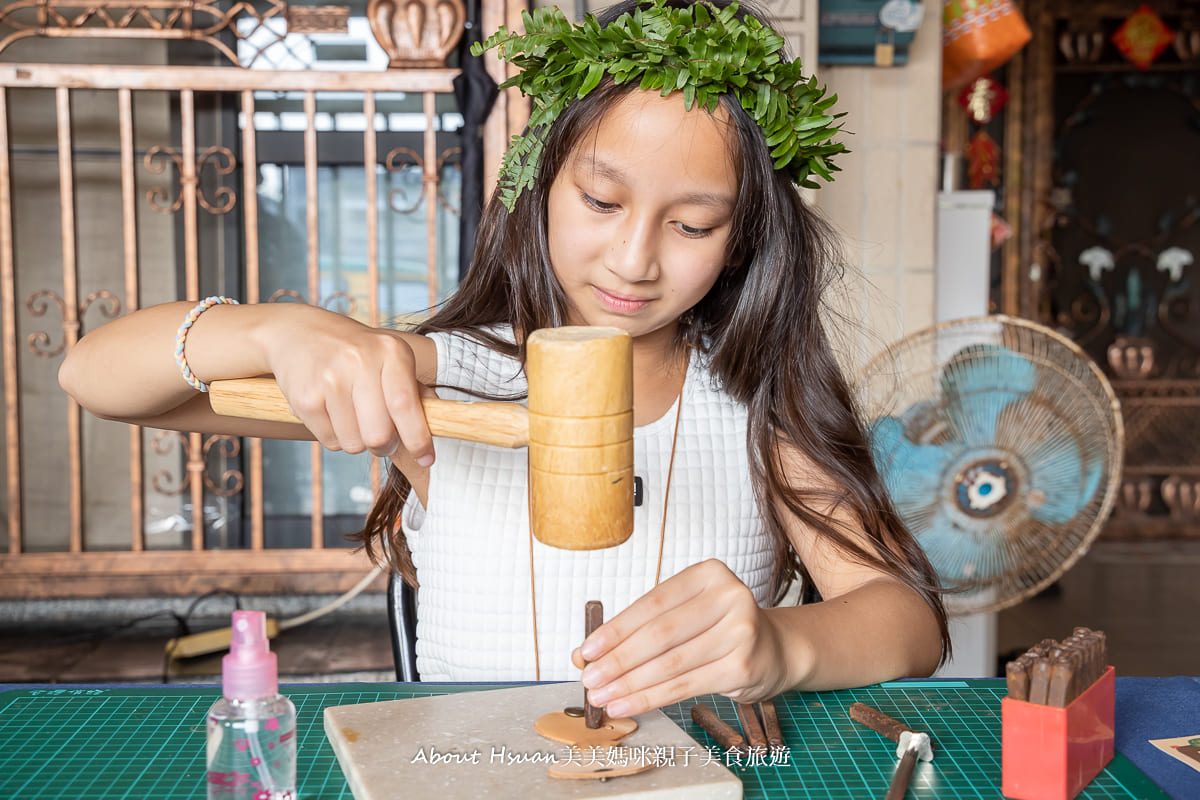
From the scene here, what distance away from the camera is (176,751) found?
3.53 ft

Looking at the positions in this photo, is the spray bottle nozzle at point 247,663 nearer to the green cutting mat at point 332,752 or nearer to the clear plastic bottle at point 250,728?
the clear plastic bottle at point 250,728

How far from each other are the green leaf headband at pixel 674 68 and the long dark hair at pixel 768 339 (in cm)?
4

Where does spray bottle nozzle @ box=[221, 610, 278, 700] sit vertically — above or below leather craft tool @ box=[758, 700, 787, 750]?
above

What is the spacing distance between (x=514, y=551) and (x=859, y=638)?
520mm

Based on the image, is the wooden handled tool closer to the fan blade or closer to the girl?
the girl

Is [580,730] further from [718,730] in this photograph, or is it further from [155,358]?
[155,358]

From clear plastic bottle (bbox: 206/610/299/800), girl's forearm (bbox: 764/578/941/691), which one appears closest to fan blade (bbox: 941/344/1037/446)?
girl's forearm (bbox: 764/578/941/691)

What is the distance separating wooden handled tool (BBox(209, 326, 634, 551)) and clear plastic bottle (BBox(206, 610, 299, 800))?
263mm

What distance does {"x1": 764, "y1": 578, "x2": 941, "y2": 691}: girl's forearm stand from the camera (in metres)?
1.17

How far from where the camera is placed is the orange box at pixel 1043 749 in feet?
3.18

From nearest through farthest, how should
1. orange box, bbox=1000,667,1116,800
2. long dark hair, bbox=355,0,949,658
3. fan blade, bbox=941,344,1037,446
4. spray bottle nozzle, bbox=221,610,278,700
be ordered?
spray bottle nozzle, bbox=221,610,278,700 < orange box, bbox=1000,667,1116,800 < long dark hair, bbox=355,0,949,658 < fan blade, bbox=941,344,1037,446

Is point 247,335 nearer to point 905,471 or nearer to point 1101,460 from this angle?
point 905,471

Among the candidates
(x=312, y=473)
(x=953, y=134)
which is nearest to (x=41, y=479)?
(x=312, y=473)

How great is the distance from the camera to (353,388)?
3.32 ft
